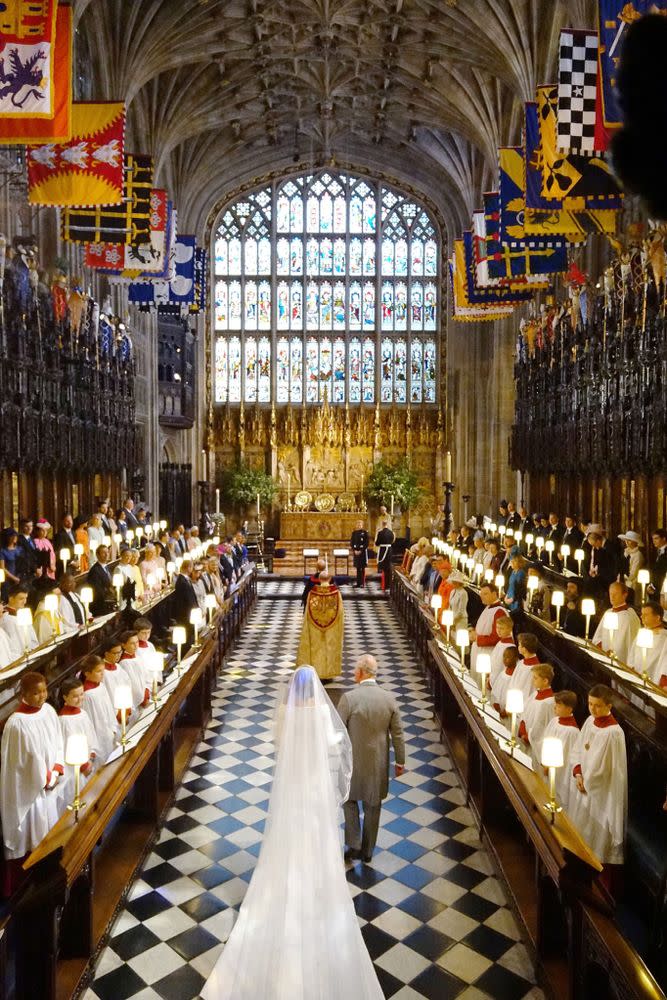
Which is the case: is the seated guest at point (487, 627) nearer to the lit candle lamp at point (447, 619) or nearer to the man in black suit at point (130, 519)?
the lit candle lamp at point (447, 619)

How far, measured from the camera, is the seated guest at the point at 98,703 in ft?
22.4

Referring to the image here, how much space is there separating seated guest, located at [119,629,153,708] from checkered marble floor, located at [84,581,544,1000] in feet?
3.68

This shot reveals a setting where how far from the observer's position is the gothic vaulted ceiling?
20.4 metres

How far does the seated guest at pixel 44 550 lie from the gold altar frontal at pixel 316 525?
15.2 meters

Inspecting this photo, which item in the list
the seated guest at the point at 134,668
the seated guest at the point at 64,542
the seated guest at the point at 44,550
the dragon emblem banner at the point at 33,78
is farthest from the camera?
the seated guest at the point at 64,542

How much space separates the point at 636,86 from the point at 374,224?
32947 mm

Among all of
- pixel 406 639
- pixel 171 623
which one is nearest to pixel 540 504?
pixel 406 639

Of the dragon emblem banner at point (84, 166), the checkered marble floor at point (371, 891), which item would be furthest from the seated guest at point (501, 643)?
the dragon emblem banner at point (84, 166)

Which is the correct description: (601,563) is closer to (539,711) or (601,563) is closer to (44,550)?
(539,711)

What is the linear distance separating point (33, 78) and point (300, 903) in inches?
354

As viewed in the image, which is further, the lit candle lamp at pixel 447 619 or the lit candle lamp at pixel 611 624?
the lit candle lamp at pixel 447 619

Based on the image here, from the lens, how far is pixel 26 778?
223 inches

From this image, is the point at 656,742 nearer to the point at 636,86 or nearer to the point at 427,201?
the point at 636,86

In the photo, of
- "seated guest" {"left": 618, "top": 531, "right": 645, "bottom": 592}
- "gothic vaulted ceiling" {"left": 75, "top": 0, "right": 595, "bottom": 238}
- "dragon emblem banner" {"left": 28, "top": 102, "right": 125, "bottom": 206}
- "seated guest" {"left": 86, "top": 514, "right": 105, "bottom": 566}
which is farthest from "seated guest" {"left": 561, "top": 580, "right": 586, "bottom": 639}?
"gothic vaulted ceiling" {"left": 75, "top": 0, "right": 595, "bottom": 238}
